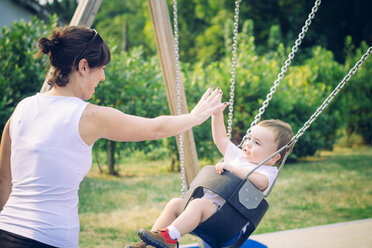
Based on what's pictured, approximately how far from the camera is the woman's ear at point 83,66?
1720 millimetres

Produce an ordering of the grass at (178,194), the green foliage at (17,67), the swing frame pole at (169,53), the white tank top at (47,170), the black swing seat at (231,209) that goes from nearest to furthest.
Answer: the white tank top at (47,170) → the black swing seat at (231,209) → the swing frame pole at (169,53) → the grass at (178,194) → the green foliage at (17,67)

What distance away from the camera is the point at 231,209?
6.89 ft

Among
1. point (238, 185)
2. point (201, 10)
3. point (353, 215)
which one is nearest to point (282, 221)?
point (353, 215)

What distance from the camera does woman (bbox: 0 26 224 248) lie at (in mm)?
1604

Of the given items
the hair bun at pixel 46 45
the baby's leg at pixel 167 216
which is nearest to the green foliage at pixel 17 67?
the baby's leg at pixel 167 216

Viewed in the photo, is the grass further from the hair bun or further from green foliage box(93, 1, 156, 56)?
green foliage box(93, 1, 156, 56)

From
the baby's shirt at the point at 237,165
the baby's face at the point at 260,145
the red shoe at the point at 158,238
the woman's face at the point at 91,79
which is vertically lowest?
the red shoe at the point at 158,238

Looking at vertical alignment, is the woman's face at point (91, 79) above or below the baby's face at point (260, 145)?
above

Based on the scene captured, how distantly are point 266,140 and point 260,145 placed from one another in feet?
0.17

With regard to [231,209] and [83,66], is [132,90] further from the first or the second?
[83,66]

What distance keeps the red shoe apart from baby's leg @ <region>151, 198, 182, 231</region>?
0.68ft

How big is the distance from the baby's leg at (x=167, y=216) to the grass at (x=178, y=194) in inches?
64.5

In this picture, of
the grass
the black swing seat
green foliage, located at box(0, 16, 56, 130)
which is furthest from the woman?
green foliage, located at box(0, 16, 56, 130)

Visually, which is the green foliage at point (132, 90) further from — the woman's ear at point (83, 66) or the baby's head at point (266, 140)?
the woman's ear at point (83, 66)
